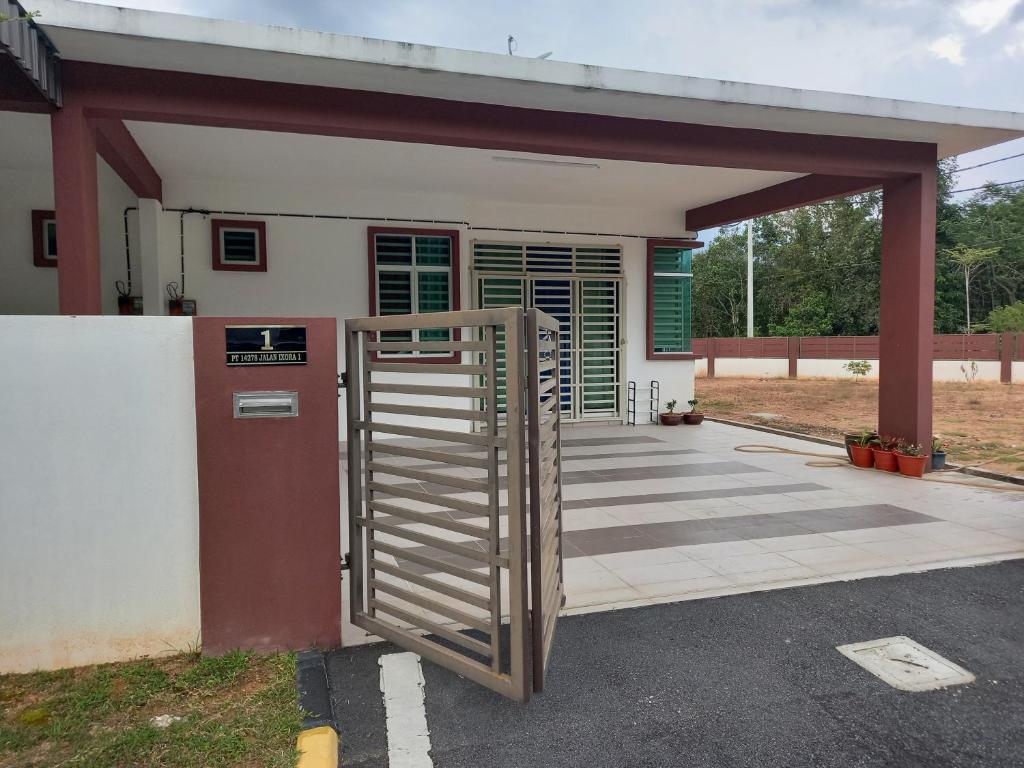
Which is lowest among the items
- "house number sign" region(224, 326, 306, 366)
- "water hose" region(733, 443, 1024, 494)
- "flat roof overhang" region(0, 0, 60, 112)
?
"water hose" region(733, 443, 1024, 494)

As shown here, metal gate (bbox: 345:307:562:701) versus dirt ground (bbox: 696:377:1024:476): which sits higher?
metal gate (bbox: 345:307:562:701)

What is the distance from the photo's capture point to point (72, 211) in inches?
165

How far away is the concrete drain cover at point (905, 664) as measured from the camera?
2605 millimetres

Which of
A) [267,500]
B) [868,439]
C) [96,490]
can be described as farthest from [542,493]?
[868,439]

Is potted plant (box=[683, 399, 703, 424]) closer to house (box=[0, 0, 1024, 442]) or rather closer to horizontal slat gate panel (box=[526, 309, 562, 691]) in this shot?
house (box=[0, 0, 1024, 442])

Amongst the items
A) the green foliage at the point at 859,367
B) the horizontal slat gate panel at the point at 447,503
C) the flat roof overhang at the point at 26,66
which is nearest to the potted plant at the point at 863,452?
the horizontal slat gate panel at the point at 447,503

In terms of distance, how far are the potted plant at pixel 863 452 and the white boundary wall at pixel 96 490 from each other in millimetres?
6370

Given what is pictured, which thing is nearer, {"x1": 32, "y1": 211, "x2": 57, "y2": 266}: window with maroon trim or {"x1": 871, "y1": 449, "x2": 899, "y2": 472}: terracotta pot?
{"x1": 871, "y1": 449, "x2": 899, "y2": 472}: terracotta pot

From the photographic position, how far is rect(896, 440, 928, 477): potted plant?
631 centimetres

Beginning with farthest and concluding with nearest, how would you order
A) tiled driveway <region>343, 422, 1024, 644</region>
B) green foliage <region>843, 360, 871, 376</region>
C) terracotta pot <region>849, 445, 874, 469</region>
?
green foliage <region>843, 360, 871, 376</region>
terracotta pot <region>849, 445, 874, 469</region>
tiled driveway <region>343, 422, 1024, 644</region>

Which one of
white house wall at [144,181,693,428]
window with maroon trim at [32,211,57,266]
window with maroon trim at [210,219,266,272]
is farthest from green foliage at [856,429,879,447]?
window with maroon trim at [32,211,57,266]

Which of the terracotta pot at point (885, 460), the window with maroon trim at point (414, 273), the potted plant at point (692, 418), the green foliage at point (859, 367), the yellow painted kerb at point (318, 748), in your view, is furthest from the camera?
the green foliage at point (859, 367)

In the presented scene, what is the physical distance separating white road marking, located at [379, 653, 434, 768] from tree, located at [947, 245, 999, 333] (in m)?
25.8

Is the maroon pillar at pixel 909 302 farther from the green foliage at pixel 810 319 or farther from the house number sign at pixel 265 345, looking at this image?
the green foliage at pixel 810 319
